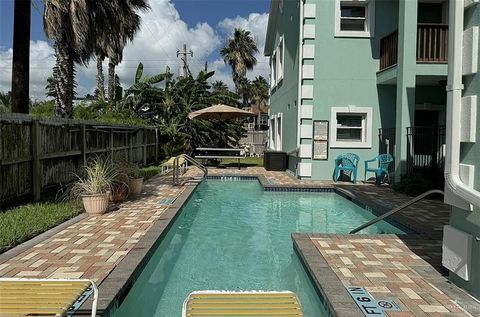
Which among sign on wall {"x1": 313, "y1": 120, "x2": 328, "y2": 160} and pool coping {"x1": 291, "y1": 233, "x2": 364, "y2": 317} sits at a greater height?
sign on wall {"x1": 313, "y1": 120, "x2": 328, "y2": 160}

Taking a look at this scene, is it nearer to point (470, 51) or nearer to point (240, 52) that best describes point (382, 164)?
point (470, 51)

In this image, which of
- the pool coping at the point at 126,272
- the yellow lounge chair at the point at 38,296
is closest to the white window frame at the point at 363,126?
the pool coping at the point at 126,272

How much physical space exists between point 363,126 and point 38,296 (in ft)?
44.0

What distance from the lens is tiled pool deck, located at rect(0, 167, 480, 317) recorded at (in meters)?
4.02

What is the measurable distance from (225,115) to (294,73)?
4319 mm

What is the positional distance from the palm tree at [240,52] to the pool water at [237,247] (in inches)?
1546

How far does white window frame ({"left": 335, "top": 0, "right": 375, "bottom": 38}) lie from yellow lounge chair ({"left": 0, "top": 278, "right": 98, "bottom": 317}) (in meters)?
13.5

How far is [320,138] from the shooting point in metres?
14.5

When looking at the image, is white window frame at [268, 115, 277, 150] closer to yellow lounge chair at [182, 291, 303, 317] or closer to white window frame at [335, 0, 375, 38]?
white window frame at [335, 0, 375, 38]

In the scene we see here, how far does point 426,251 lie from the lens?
18.7ft

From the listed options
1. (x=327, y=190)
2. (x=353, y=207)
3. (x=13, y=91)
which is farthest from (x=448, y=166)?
(x=13, y=91)

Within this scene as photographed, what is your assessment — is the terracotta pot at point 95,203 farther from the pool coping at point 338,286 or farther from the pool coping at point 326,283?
the pool coping at point 338,286

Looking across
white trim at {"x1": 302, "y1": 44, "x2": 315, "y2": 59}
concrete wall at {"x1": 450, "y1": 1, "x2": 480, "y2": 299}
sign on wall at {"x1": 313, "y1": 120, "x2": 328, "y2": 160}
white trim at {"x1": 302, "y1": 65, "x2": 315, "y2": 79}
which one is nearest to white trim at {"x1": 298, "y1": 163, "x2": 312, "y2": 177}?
sign on wall at {"x1": 313, "y1": 120, "x2": 328, "y2": 160}

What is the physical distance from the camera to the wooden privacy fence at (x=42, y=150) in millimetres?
7988
